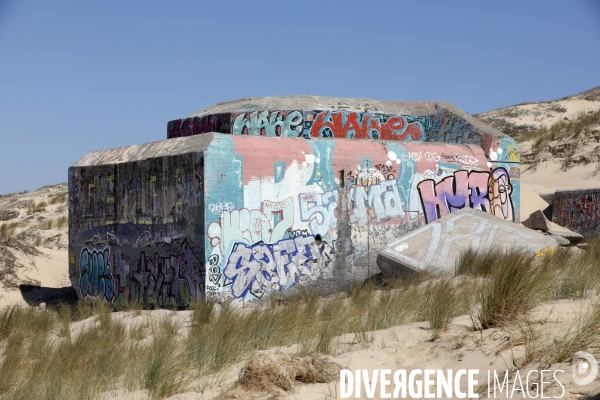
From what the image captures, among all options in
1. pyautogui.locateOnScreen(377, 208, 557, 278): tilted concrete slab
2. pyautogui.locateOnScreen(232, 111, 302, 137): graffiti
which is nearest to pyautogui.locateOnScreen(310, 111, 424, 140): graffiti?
pyautogui.locateOnScreen(232, 111, 302, 137): graffiti

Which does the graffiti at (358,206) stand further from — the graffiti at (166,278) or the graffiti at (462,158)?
the graffiti at (166,278)

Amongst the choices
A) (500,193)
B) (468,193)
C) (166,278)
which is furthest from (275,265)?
(500,193)

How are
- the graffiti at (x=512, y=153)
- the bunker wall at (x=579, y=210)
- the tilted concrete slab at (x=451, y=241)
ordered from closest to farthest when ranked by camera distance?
the tilted concrete slab at (x=451, y=241), the graffiti at (x=512, y=153), the bunker wall at (x=579, y=210)

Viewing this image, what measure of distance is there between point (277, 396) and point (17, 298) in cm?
1139

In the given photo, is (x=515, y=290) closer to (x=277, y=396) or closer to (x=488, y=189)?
(x=277, y=396)

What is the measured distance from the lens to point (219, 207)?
35.1 ft

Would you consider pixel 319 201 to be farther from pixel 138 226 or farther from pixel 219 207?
pixel 138 226

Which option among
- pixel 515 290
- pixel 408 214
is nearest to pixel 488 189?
pixel 408 214

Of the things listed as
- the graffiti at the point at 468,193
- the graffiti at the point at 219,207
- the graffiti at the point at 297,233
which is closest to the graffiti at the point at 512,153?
the graffiti at the point at 468,193

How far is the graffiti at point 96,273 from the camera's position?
1296 cm

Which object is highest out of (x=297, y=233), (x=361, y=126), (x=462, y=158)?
(x=361, y=126)

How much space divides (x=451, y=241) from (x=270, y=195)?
10.5 feet

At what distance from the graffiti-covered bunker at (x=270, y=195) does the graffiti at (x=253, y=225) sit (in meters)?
0.02

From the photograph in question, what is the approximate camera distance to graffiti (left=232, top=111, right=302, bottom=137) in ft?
44.2
